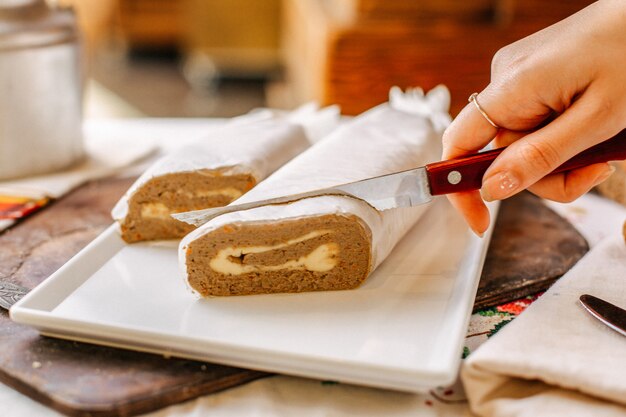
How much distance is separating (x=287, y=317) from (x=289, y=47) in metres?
4.71

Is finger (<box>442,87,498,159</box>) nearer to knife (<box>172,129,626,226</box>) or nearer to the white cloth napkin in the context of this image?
knife (<box>172,129,626,226</box>)

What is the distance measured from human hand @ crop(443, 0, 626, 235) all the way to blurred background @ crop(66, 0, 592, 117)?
1698 mm

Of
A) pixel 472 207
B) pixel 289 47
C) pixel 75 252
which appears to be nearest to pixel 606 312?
pixel 472 207

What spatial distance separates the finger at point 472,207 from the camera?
1460 millimetres

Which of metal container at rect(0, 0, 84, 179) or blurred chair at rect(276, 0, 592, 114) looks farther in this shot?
blurred chair at rect(276, 0, 592, 114)

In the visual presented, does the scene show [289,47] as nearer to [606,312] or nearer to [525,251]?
[525,251]

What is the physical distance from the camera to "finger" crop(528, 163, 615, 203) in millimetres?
1410

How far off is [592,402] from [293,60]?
14.8 ft

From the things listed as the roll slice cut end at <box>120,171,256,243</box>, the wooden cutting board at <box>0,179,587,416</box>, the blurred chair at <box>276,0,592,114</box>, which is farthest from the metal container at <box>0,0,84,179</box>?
the blurred chair at <box>276,0,592,114</box>

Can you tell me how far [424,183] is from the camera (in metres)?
1.39

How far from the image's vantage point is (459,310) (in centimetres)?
132

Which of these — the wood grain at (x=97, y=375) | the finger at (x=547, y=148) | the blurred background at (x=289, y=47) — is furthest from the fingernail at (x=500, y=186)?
the blurred background at (x=289, y=47)

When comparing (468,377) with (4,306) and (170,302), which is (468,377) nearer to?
(170,302)

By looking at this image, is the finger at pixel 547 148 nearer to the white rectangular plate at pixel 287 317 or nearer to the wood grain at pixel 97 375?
the white rectangular plate at pixel 287 317
